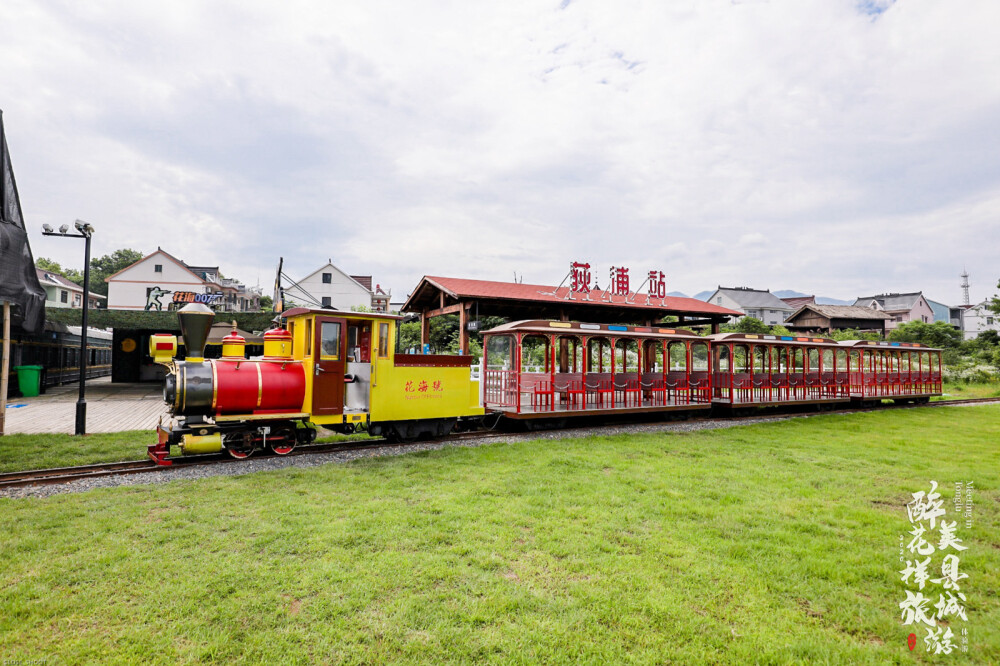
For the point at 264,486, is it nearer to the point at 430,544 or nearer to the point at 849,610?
the point at 430,544

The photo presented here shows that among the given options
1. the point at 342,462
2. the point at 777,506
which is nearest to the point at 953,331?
the point at 777,506

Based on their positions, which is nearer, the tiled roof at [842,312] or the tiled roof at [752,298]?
the tiled roof at [842,312]

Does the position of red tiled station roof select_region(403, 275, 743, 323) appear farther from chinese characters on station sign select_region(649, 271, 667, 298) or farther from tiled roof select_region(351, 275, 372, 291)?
tiled roof select_region(351, 275, 372, 291)

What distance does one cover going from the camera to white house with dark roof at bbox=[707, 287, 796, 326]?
180 feet

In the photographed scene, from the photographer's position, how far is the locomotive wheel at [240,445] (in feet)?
27.5

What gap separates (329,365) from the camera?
898cm

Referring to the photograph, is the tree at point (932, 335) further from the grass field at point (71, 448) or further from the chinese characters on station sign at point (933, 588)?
the grass field at point (71, 448)

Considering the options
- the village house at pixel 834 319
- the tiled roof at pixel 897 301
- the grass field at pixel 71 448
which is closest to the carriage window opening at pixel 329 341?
the grass field at pixel 71 448

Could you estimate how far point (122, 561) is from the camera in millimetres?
4359

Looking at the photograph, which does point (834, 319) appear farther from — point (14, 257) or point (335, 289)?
point (14, 257)

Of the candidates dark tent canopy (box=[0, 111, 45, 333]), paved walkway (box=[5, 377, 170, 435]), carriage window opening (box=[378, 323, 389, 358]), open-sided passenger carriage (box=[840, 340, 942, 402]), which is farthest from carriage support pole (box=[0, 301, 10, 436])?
open-sided passenger carriage (box=[840, 340, 942, 402])

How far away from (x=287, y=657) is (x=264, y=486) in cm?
423

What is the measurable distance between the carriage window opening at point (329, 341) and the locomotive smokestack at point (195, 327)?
1.77 m

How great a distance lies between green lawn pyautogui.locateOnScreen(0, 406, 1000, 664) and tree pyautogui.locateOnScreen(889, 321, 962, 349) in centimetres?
3836
